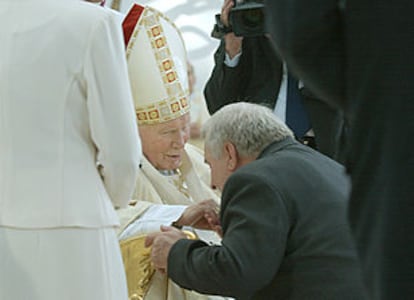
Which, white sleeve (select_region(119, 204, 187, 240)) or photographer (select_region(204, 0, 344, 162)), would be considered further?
photographer (select_region(204, 0, 344, 162))

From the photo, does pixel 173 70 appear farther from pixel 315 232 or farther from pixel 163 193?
pixel 315 232

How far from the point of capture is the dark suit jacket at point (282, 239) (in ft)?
7.82

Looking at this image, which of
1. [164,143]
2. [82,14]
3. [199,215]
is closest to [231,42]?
[164,143]

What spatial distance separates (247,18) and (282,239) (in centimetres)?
119

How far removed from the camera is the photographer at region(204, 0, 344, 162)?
360 centimetres

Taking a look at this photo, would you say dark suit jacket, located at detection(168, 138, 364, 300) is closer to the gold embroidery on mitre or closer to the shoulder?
the shoulder

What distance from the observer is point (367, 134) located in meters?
1.15

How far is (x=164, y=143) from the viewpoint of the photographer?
11.2 feet

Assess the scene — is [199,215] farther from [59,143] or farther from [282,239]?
[59,143]

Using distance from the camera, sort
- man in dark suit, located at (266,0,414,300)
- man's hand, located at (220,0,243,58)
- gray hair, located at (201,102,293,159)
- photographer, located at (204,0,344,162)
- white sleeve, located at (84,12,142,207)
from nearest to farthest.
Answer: man in dark suit, located at (266,0,414,300), white sleeve, located at (84,12,142,207), gray hair, located at (201,102,293,159), man's hand, located at (220,0,243,58), photographer, located at (204,0,344,162)

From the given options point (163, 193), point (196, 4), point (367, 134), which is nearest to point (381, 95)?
point (367, 134)

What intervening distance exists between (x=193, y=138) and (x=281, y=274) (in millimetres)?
4529

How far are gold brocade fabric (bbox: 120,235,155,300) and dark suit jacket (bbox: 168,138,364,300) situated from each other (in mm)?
413

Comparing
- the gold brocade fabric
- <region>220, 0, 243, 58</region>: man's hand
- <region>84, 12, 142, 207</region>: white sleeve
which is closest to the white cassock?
<region>84, 12, 142, 207</region>: white sleeve
